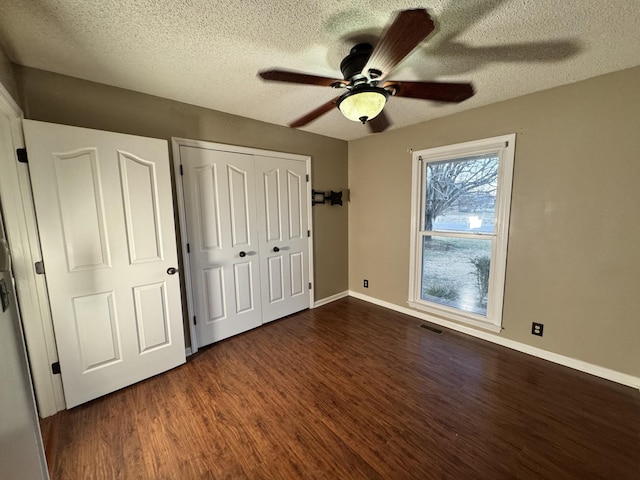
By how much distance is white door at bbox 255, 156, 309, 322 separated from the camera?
2.96 m

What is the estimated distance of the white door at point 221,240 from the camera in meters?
2.47

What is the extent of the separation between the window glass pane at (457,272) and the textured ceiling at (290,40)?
150 cm

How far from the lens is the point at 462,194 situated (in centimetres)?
280

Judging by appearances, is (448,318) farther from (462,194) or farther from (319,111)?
(319,111)

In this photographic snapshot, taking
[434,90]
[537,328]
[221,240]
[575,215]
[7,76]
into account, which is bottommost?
[537,328]

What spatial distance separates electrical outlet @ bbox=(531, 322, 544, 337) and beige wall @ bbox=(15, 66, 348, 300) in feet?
7.46

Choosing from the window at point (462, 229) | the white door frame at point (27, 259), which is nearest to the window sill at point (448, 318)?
the window at point (462, 229)

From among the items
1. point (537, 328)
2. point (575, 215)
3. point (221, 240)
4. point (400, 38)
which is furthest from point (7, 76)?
point (537, 328)

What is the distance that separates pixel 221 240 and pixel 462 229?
2.57m

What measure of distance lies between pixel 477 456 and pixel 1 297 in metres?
2.36

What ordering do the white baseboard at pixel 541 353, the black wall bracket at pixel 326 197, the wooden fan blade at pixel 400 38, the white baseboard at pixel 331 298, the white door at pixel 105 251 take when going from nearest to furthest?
1. the wooden fan blade at pixel 400 38
2. the white door at pixel 105 251
3. the white baseboard at pixel 541 353
4. the black wall bracket at pixel 326 197
5. the white baseboard at pixel 331 298

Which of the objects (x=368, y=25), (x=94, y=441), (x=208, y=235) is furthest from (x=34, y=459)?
(x=368, y=25)

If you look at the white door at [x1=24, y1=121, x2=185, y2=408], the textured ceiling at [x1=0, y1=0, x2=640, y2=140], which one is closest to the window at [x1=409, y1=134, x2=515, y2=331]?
the textured ceiling at [x1=0, y1=0, x2=640, y2=140]

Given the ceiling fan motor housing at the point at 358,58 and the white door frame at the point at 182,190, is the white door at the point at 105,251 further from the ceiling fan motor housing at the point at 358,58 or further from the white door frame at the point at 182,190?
the ceiling fan motor housing at the point at 358,58
